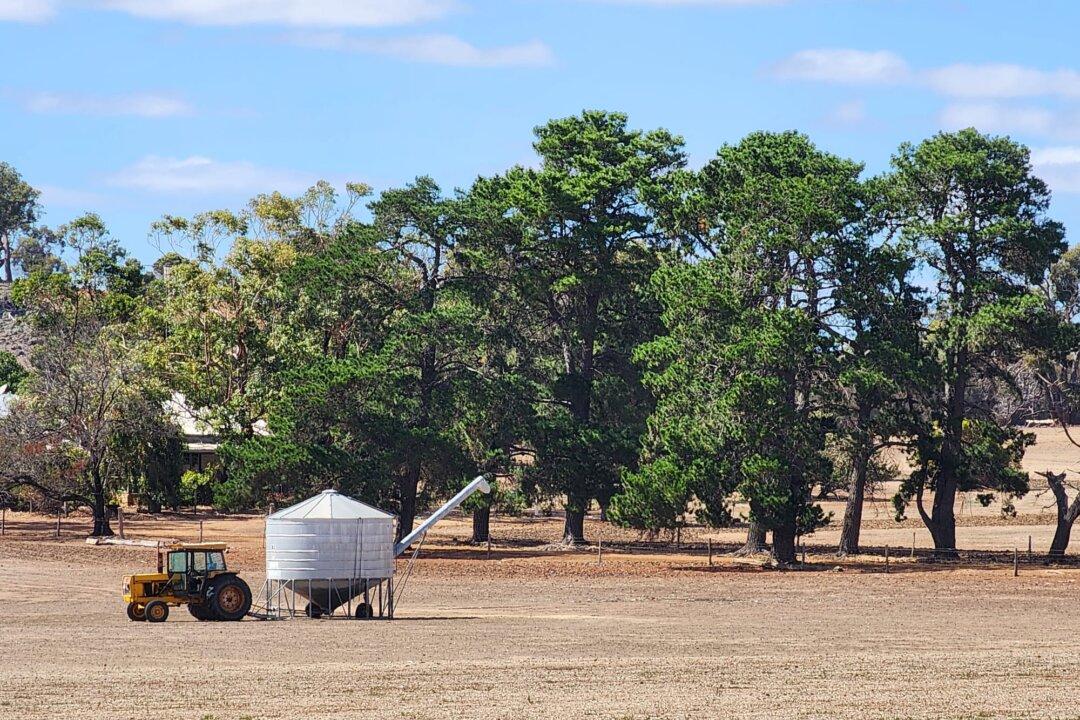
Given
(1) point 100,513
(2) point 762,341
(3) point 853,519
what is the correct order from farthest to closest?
(1) point 100,513 < (3) point 853,519 < (2) point 762,341

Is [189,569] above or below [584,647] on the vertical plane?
above

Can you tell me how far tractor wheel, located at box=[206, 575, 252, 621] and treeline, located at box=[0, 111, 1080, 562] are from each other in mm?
20568

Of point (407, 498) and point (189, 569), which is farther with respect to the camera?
point (407, 498)

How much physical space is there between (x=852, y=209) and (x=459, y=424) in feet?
55.2

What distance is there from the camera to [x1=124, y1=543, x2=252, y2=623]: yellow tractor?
3612cm

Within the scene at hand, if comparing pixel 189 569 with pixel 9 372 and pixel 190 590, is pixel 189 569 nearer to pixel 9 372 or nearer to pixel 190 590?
pixel 190 590

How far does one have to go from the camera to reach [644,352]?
57781mm

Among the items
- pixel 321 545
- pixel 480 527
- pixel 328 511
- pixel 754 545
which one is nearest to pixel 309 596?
pixel 321 545

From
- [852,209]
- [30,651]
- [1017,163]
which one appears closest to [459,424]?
[852,209]

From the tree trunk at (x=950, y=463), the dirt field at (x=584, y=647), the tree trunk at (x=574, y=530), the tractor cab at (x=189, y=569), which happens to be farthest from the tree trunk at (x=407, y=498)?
the tractor cab at (x=189, y=569)

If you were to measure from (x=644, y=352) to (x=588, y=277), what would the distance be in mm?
5161

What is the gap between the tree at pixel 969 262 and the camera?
5553cm

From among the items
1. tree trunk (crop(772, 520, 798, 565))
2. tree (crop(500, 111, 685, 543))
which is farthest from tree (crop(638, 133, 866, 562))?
tree (crop(500, 111, 685, 543))

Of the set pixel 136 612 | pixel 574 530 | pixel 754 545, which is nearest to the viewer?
pixel 136 612
